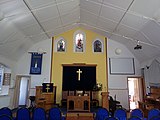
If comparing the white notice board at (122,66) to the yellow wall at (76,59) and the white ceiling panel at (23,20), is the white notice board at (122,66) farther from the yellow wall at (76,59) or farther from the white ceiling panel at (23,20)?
the white ceiling panel at (23,20)

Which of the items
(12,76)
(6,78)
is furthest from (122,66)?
(6,78)

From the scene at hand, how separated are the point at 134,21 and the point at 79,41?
431 centimetres

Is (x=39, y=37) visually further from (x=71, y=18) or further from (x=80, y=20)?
(x=80, y=20)

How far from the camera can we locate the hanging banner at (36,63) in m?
9.38

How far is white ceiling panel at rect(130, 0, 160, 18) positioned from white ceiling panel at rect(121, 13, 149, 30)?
1.27ft

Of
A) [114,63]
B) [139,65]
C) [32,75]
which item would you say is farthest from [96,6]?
[32,75]

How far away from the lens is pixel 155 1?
478cm

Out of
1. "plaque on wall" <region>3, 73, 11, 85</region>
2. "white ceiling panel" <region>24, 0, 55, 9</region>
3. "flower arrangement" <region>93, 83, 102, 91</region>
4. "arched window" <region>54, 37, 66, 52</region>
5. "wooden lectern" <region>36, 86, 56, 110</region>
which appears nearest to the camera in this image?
"white ceiling panel" <region>24, 0, 55, 9</region>

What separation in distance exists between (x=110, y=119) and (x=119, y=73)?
22.3ft

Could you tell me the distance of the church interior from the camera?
6430mm

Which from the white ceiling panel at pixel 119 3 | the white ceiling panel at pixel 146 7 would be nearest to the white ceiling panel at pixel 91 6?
the white ceiling panel at pixel 119 3

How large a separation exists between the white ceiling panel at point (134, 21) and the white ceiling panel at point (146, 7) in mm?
388

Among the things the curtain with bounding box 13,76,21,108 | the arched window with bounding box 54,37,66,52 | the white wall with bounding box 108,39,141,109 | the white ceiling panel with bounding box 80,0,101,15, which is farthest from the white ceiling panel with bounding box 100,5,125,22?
the curtain with bounding box 13,76,21,108

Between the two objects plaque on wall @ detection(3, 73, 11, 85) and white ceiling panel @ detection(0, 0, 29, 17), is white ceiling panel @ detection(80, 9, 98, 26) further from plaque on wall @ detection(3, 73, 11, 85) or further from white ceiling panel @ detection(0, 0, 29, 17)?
plaque on wall @ detection(3, 73, 11, 85)
